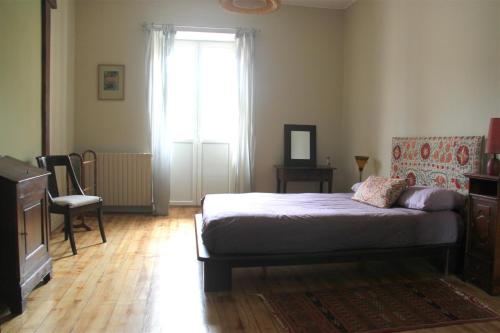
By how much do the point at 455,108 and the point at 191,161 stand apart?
11.5 feet

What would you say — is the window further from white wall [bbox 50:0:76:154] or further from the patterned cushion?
the patterned cushion

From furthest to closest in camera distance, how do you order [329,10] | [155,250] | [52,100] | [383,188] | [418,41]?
[329,10]
[52,100]
[418,41]
[155,250]
[383,188]

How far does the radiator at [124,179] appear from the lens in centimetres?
507

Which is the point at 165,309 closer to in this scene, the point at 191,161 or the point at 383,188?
the point at 383,188

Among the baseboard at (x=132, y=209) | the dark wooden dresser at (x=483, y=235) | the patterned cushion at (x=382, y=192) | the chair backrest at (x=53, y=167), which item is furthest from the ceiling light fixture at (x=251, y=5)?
the baseboard at (x=132, y=209)

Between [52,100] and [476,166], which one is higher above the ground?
[52,100]

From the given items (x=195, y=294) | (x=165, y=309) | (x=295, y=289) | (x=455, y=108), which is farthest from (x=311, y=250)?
(x=455, y=108)

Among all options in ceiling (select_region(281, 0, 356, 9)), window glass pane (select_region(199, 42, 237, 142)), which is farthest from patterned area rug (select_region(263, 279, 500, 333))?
ceiling (select_region(281, 0, 356, 9))

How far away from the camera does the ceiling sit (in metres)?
5.33

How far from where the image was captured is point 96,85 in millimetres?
5137

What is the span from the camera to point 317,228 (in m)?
2.80

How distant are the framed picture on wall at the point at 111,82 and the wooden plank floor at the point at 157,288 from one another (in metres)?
2.00

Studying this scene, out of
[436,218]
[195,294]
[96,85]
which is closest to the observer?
[195,294]

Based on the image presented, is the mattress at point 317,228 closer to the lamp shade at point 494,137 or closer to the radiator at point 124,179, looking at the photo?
the lamp shade at point 494,137
